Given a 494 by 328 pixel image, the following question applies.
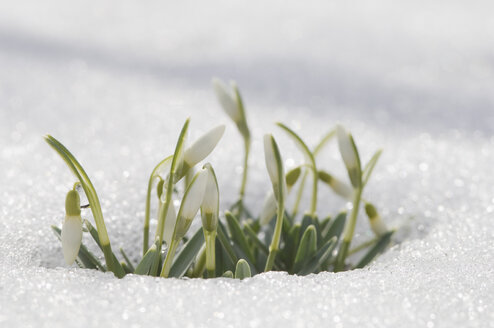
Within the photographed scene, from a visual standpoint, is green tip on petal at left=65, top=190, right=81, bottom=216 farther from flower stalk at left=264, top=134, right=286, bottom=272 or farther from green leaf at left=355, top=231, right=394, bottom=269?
green leaf at left=355, top=231, right=394, bottom=269

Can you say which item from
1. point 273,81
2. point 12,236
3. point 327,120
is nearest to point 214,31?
point 273,81

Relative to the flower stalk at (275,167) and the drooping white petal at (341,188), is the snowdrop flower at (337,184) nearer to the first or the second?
the drooping white petal at (341,188)

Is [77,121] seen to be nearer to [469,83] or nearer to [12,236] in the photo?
[12,236]

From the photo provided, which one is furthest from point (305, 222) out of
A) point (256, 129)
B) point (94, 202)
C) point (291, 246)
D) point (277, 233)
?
point (256, 129)

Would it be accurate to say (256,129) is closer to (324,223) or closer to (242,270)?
(324,223)

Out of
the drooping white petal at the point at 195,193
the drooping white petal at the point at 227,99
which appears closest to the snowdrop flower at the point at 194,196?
the drooping white petal at the point at 195,193
